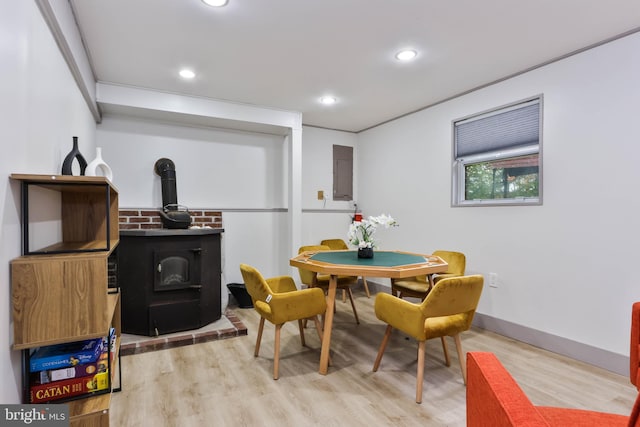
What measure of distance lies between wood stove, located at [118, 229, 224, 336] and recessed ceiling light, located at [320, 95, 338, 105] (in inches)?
74.8

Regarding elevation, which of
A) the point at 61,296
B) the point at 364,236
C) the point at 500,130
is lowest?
the point at 61,296

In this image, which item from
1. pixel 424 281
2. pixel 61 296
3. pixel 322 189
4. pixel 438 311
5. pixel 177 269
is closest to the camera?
pixel 61 296

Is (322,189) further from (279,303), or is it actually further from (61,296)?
(61,296)

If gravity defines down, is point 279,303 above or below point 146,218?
below

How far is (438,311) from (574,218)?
1.57 meters

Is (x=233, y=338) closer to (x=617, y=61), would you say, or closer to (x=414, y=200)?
(x=414, y=200)

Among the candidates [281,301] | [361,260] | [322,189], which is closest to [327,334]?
[281,301]

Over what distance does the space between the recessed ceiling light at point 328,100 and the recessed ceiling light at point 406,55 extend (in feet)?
3.50


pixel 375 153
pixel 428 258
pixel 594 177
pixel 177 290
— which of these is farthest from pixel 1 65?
pixel 375 153

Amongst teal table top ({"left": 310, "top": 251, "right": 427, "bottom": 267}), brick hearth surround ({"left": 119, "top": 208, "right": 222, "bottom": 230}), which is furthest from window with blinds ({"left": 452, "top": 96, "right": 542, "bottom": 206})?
brick hearth surround ({"left": 119, "top": 208, "right": 222, "bottom": 230})

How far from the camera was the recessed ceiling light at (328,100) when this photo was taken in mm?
3609

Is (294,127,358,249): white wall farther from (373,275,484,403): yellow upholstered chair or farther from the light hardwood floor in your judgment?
(373,275,484,403): yellow upholstered chair

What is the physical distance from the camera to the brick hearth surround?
3.55 m

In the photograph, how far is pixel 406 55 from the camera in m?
2.62
